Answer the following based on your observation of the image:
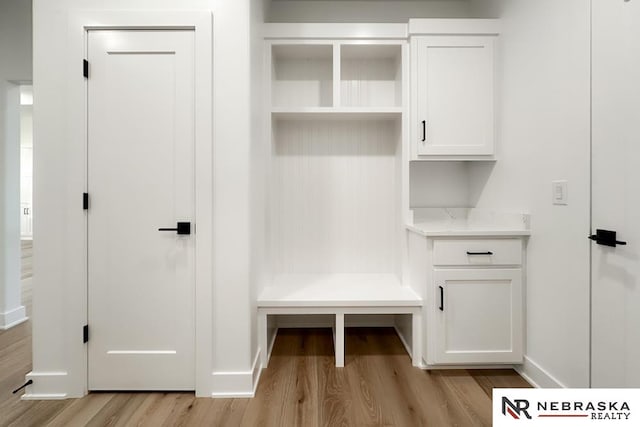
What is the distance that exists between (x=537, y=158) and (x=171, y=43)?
7.11 ft

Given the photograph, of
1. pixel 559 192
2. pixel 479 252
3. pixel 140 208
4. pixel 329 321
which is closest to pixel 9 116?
pixel 140 208

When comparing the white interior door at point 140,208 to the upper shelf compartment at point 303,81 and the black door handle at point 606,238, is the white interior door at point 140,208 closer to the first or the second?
the upper shelf compartment at point 303,81

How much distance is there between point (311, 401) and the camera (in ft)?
5.72

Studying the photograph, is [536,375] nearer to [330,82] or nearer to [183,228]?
[183,228]

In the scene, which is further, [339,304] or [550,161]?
[339,304]

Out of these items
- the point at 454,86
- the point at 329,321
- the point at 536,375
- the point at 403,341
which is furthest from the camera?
the point at 329,321

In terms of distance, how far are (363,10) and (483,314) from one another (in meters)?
2.49

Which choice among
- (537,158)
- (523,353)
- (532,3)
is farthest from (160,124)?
(523,353)

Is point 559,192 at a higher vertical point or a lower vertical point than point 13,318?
higher

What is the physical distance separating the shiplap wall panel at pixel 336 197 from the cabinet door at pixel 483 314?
723 mm

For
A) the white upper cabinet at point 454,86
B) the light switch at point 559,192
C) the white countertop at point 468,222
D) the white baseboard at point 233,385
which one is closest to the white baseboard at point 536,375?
the white countertop at point 468,222

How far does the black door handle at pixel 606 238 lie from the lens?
4.52 feet

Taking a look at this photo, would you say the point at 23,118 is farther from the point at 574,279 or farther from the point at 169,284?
the point at 574,279
